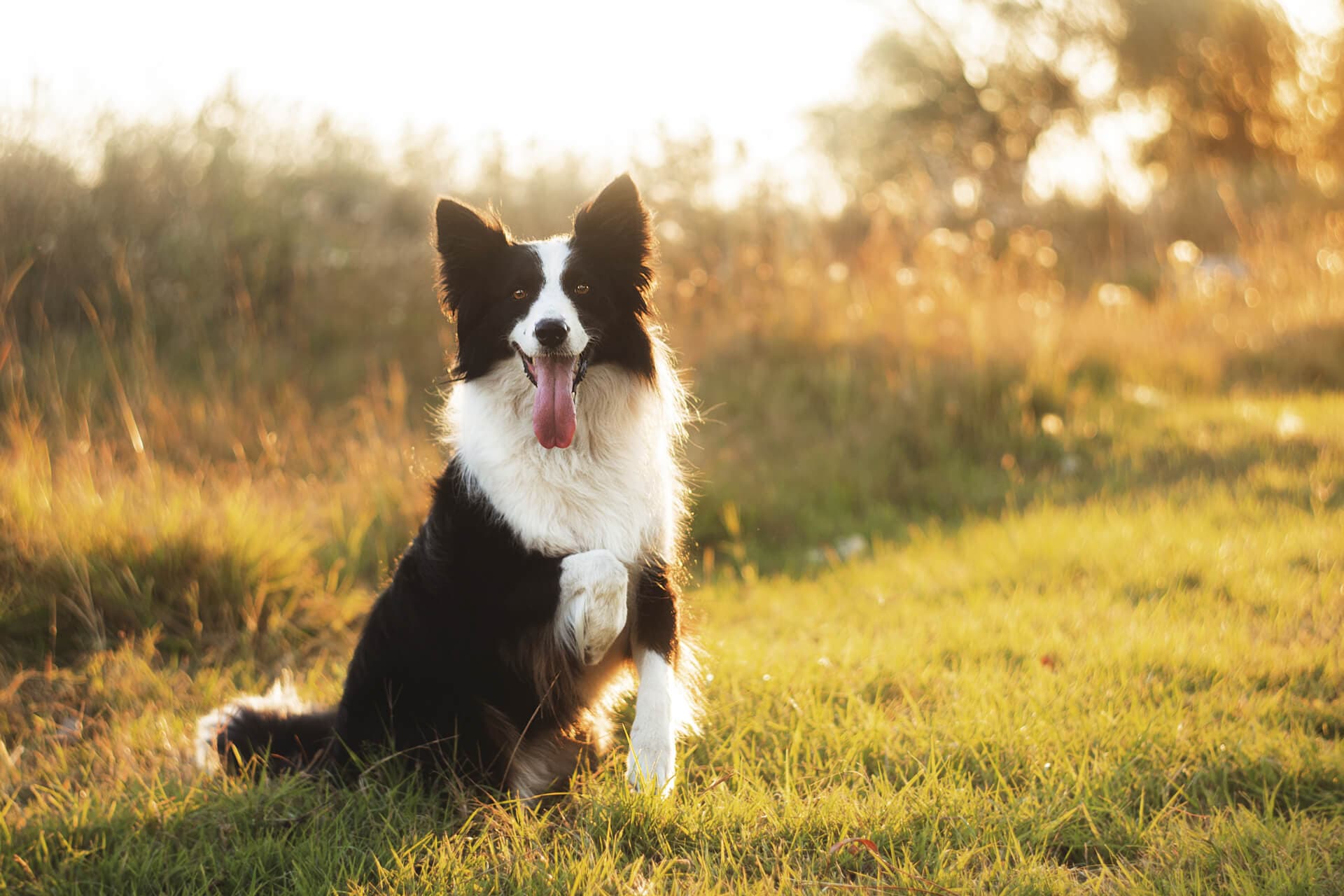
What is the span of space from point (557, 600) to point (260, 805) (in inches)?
39.0

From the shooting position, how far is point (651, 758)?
101 inches

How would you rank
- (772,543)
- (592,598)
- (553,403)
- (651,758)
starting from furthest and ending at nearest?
(772,543)
(553,403)
(651,758)
(592,598)

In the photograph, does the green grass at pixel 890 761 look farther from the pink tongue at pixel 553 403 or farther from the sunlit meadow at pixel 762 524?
the pink tongue at pixel 553 403

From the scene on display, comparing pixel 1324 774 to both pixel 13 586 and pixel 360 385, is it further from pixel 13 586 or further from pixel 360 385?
pixel 360 385

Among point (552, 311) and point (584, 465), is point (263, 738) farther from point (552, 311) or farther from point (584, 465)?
point (552, 311)

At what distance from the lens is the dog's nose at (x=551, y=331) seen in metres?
2.60

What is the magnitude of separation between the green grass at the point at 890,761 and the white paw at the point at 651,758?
2.5 inches

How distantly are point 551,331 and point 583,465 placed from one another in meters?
0.39

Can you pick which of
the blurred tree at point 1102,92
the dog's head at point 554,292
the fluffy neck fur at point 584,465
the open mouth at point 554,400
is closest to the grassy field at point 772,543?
the fluffy neck fur at point 584,465

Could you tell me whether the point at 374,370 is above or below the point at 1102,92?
below

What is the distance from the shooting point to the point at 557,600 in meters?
2.50

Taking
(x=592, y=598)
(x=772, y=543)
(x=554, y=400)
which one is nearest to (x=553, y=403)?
(x=554, y=400)

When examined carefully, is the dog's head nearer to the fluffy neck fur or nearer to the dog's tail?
the fluffy neck fur

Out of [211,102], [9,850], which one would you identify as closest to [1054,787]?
[9,850]
